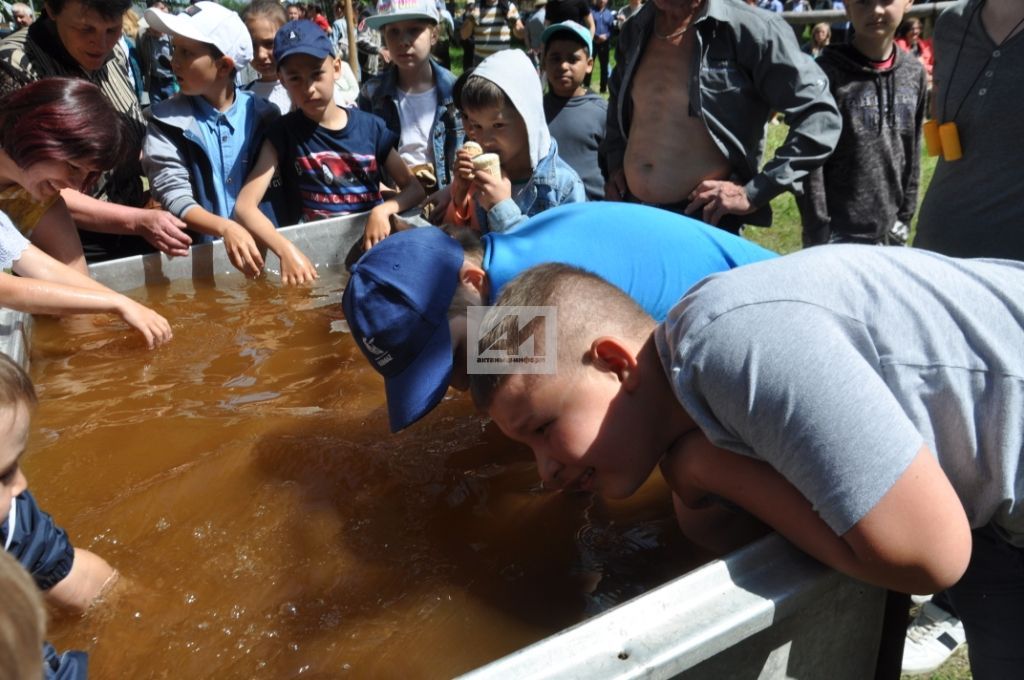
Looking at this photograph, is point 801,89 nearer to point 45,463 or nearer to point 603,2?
point 45,463

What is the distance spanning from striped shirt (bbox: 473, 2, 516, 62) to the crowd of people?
5.61m

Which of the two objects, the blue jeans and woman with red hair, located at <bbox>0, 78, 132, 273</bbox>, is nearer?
the blue jeans

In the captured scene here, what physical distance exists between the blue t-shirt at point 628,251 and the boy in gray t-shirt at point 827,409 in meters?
0.38

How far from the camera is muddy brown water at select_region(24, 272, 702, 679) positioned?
1746 mm

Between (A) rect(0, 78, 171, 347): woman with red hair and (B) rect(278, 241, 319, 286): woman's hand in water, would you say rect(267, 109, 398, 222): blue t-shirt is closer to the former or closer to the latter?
(B) rect(278, 241, 319, 286): woman's hand in water

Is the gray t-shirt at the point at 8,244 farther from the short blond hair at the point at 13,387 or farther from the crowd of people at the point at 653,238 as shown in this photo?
the short blond hair at the point at 13,387

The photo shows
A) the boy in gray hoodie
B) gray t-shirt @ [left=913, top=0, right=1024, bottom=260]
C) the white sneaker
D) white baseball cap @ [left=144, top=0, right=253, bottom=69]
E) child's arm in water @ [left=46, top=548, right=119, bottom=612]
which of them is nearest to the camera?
child's arm in water @ [left=46, top=548, right=119, bottom=612]

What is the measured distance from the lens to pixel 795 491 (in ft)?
4.40

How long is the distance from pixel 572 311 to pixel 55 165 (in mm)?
2222

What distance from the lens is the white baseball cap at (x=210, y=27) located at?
12.6 feet

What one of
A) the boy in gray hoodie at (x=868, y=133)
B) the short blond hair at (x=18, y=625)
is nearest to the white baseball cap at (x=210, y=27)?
the boy in gray hoodie at (x=868, y=133)

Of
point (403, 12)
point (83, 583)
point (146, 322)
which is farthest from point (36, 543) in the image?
point (403, 12)

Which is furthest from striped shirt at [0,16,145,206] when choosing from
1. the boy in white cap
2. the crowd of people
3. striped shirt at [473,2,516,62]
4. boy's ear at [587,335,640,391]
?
striped shirt at [473,2,516,62]

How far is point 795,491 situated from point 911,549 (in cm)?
18
